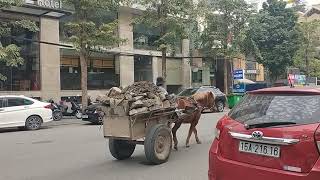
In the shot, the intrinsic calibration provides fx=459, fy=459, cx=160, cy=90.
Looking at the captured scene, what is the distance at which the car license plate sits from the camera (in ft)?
15.4

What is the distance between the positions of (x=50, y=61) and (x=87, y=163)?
18283 mm

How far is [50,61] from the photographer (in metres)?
26.6

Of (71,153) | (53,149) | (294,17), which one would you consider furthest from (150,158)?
(294,17)

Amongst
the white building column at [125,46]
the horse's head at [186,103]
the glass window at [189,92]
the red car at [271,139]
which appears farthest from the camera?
the white building column at [125,46]

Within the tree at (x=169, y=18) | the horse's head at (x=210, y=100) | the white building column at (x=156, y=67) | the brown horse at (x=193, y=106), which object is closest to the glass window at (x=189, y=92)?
the tree at (x=169, y=18)

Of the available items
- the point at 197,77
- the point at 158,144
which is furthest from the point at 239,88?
the point at 158,144

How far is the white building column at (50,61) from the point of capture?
85.7 ft

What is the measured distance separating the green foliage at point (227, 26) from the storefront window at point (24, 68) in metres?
12.9

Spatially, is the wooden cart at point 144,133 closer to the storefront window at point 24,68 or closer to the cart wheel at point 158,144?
the cart wheel at point 158,144

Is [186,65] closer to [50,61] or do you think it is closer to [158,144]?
[50,61]

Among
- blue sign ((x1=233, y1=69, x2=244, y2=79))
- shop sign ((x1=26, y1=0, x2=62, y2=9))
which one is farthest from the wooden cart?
blue sign ((x1=233, y1=69, x2=244, y2=79))

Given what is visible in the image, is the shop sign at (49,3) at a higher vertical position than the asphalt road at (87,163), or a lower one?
higher

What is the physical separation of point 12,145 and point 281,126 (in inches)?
380

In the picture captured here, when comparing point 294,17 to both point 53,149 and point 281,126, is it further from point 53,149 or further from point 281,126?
point 281,126
